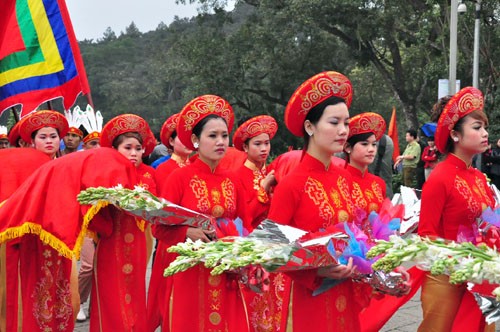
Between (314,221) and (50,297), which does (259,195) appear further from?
(314,221)

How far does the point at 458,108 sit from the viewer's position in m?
3.81

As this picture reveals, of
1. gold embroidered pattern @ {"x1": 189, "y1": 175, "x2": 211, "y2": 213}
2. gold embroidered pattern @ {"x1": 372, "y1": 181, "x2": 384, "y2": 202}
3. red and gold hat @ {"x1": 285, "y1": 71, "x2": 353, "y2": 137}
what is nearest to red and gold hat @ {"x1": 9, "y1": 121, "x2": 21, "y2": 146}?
gold embroidered pattern @ {"x1": 189, "y1": 175, "x2": 211, "y2": 213}

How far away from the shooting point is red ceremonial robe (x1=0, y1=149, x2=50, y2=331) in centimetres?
503

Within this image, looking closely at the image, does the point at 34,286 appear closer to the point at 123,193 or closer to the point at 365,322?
the point at 123,193

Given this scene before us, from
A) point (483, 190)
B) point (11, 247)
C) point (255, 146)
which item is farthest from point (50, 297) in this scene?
point (483, 190)

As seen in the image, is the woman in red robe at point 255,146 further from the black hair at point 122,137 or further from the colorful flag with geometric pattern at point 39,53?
the colorful flag with geometric pattern at point 39,53

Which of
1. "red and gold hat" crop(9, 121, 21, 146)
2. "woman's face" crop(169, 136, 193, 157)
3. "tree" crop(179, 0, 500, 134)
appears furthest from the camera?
"tree" crop(179, 0, 500, 134)

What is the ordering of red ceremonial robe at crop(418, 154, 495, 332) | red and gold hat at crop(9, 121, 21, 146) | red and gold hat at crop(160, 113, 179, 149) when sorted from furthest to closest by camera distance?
red and gold hat at crop(160, 113, 179, 149)
red and gold hat at crop(9, 121, 21, 146)
red ceremonial robe at crop(418, 154, 495, 332)

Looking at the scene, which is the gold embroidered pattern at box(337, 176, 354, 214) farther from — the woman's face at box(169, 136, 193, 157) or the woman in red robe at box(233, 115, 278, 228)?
the woman's face at box(169, 136, 193, 157)

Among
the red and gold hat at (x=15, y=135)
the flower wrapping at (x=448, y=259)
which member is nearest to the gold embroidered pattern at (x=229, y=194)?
the flower wrapping at (x=448, y=259)

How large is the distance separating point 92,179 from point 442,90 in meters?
8.30

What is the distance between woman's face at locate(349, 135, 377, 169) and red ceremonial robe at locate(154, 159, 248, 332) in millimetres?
1004

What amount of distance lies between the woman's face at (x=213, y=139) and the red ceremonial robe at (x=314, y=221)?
99 centimetres

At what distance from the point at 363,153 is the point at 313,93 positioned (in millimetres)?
1601
